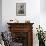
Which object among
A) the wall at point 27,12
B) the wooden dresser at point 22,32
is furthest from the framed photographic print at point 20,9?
the wooden dresser at point 22,32

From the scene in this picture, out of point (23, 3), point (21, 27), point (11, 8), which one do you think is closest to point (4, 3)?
point (11, 8)

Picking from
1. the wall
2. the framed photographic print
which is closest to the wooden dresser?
the wall

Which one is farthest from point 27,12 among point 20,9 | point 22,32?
point 22,32

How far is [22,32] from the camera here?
527cm

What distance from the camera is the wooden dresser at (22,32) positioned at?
17.0 ft

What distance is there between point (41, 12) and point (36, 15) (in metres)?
0.39

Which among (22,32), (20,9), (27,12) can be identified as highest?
(20,9)

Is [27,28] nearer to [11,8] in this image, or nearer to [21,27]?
[21,27]

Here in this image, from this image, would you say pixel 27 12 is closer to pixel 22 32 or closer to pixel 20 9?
pixel 20 9

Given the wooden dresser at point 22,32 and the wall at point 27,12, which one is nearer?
the wooden dresser at point 22,32

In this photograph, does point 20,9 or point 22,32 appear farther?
point 20,9

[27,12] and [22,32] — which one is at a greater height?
[27,12]

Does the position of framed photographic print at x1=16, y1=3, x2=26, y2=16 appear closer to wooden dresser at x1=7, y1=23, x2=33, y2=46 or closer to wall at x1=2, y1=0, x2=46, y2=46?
wall at x1=2, y1=0, x2=46, y2=46

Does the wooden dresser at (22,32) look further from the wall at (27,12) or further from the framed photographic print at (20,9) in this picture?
the framed photographic print at (20,9)
